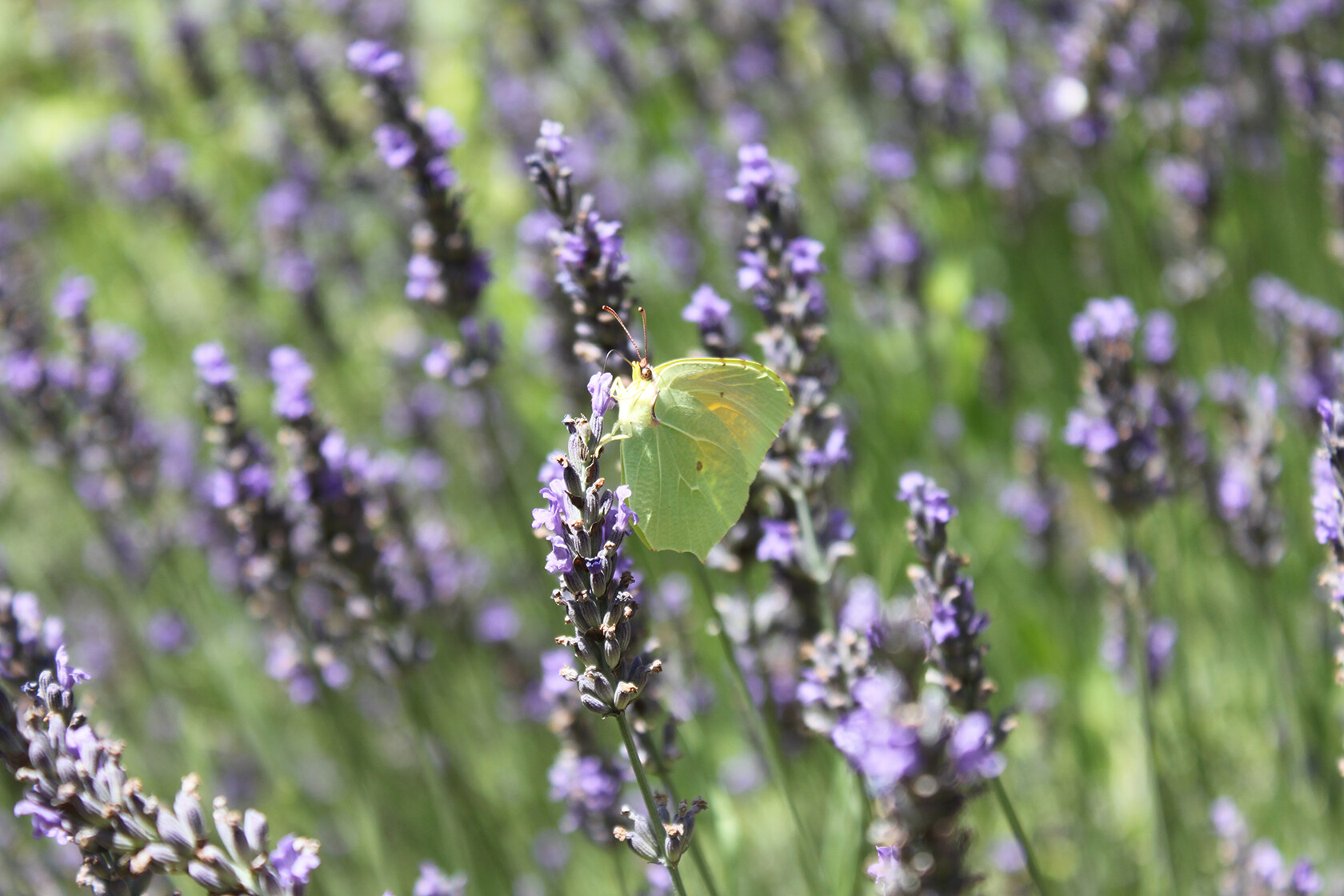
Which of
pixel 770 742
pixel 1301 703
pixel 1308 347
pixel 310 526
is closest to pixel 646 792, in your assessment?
pixel 770 742

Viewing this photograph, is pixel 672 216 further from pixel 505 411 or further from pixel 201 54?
pixel 201 54

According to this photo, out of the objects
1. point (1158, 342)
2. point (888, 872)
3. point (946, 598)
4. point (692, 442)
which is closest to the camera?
point (888, 872)

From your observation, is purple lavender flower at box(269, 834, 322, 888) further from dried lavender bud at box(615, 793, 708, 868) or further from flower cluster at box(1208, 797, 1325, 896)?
flower cluster at box(1208, 797, 1325, 896)

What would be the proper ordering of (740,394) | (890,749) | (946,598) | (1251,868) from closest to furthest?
(890,749), (946,598), (740,394), (1251,868)

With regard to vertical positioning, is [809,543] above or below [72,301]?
below

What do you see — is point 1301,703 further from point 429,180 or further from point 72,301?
point 72,301

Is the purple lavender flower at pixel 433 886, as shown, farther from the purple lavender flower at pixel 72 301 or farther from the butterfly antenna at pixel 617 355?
the purple lavender flower at pixel 72 301

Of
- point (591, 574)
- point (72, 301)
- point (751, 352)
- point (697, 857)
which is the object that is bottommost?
point (697, 857)

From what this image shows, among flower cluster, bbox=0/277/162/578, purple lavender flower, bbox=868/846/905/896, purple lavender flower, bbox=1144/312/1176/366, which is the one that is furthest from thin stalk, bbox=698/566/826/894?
flower cluster, bbox=0/277/162/578
